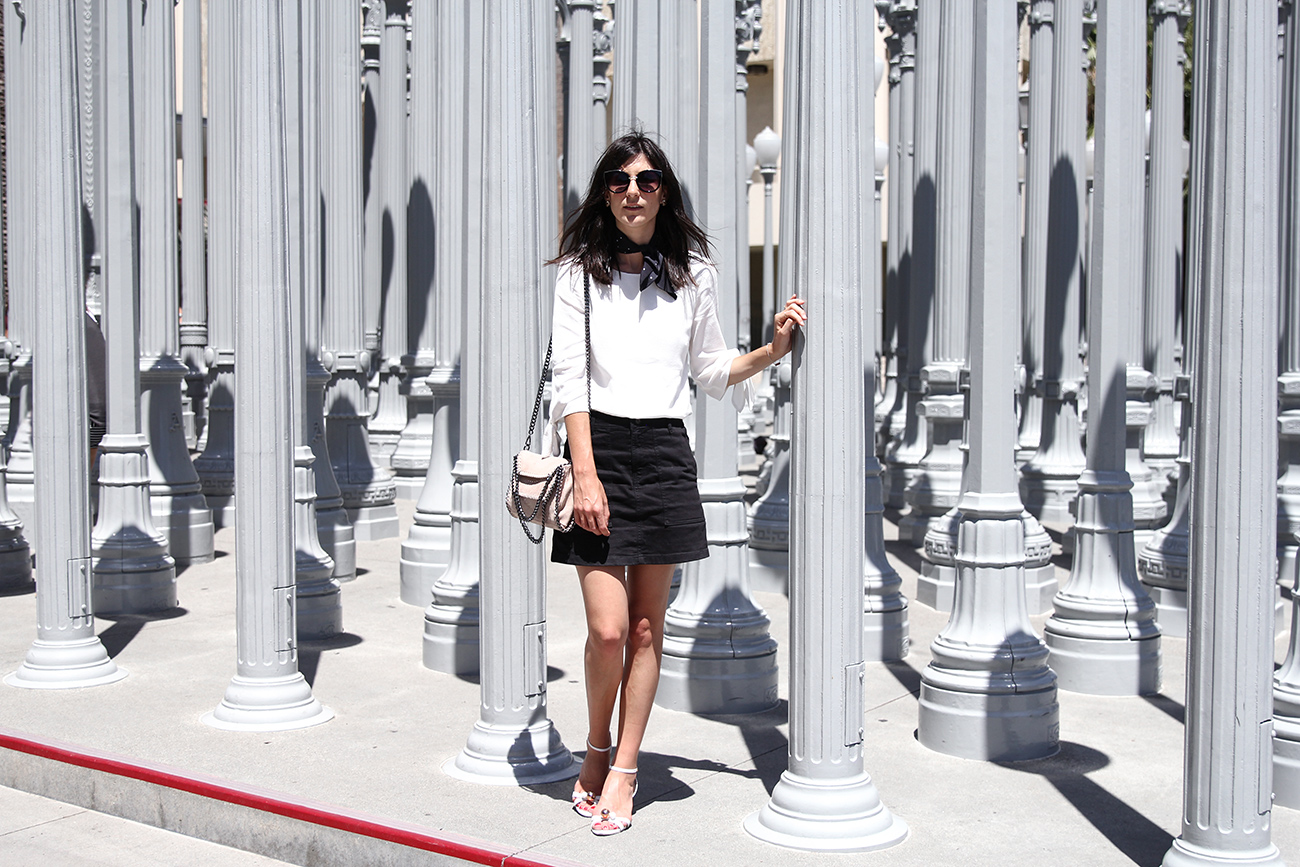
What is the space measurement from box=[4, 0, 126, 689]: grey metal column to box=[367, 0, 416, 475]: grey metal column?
8.54 meters

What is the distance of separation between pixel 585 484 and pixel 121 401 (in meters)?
5.94

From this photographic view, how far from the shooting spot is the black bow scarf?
4.89 metres

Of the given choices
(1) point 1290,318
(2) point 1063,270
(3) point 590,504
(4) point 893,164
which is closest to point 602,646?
(3) point 590,504

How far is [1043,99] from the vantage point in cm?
1341

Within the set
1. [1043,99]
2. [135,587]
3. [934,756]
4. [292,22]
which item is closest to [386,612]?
[135,587]

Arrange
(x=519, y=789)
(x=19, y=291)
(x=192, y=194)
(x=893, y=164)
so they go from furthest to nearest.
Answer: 1. (x=893, y=164)
2. (x=19, y=291)
3. (x=192, y=194)
4. (x=519, y=789)

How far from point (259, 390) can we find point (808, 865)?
333cm

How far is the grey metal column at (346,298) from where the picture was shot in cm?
1244

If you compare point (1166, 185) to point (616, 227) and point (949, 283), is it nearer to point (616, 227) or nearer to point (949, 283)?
point (949, 283)

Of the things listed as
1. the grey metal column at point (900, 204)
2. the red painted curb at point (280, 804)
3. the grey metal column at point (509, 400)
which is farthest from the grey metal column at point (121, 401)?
the grey metal column at point (900, 204)

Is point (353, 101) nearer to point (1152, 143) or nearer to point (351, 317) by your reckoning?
point (351, 317)

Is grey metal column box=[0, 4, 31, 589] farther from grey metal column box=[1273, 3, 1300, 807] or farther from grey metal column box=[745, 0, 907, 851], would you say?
grey metal column box=[1273, 3, 1300, 807]

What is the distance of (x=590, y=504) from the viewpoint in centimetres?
466

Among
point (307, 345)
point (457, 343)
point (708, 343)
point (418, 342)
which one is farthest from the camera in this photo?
point (418, 342)
